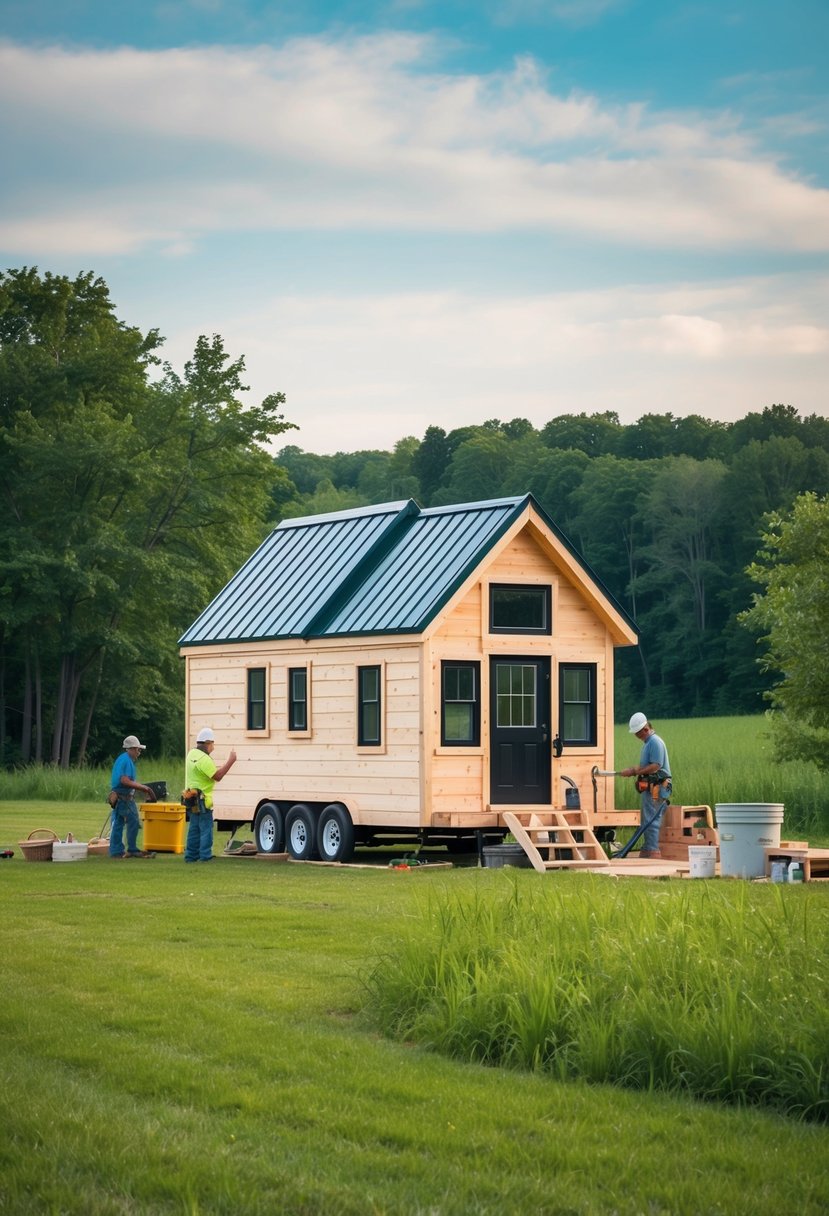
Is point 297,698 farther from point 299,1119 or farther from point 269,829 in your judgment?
point 299,1119

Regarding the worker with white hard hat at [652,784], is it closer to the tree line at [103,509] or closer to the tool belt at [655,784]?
the tool belt at [655,784]

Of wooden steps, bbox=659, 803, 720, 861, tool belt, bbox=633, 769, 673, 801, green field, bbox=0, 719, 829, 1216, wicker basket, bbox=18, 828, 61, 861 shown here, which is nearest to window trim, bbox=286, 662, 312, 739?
→ wicker basket, bbox=18, 828, 61, 861

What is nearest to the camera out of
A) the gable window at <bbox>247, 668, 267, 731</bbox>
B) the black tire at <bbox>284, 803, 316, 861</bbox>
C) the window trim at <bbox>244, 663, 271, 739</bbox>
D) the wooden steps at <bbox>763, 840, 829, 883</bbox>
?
the wooden steps at <bbox>763, 840, 829, 883</bbox>

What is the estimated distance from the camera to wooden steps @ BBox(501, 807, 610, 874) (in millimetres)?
23328

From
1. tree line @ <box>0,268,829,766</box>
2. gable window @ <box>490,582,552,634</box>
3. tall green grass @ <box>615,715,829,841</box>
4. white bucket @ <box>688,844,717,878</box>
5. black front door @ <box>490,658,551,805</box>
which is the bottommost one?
white bucket @ <box>688,844,717,878</box>

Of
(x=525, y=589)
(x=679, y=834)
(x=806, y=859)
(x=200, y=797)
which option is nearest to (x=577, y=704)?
(x=525, y=589)

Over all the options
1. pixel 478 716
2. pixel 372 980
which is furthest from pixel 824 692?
pixel 372 980

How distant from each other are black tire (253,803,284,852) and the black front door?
368 cm

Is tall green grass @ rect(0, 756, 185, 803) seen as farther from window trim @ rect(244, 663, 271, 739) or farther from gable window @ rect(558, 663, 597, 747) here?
gable window @ rect(558, 663, 597, 747)

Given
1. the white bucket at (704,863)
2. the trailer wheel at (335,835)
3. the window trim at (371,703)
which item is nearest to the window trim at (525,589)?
the window trim at (371,703)

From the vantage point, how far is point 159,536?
196 feet

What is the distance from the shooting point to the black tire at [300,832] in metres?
26.2

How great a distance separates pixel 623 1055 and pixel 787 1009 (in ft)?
3.02

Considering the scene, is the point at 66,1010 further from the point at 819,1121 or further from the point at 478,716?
the point at 478,716
